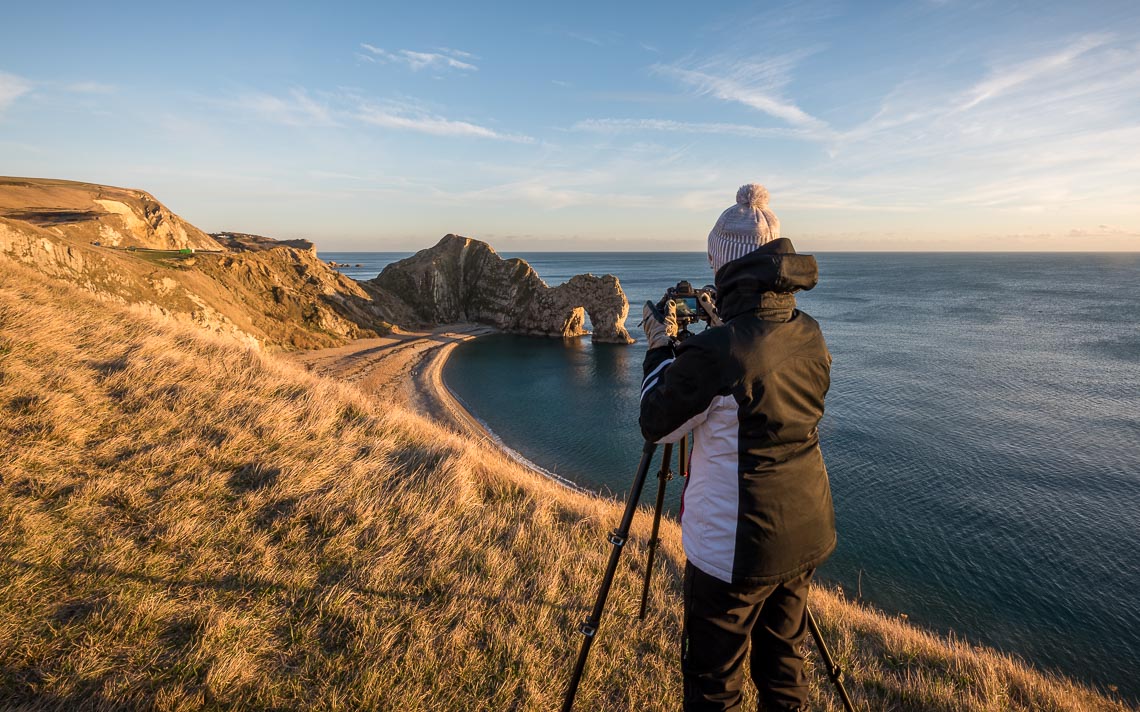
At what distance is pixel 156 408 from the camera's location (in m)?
6.43

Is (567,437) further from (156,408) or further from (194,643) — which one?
(194,643)

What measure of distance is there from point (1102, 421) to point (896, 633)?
2904cm

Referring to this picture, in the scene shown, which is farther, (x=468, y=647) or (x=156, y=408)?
(x=156, y=408)

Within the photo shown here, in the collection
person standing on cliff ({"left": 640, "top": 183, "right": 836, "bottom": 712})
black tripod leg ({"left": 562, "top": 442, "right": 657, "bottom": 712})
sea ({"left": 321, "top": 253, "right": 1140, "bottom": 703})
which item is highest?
person standing on cliff ({"left": 640, "top": 183, "right": 836, "bottom": 712})

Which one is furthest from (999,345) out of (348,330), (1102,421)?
(348,330)

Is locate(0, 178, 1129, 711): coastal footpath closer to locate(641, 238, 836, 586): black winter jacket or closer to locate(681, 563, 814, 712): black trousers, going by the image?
locate(681, 563, 814, 712): black trousers

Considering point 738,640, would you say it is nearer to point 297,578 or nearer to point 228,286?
point 297,578

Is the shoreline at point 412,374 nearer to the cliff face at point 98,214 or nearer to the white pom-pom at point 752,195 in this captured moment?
the cliff face at point 98,214

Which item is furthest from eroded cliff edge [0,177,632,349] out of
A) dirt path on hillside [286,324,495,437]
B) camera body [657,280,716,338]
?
camera body [657,280,716,338]

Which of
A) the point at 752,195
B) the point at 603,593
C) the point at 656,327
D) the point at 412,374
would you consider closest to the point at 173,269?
the point at 412,374

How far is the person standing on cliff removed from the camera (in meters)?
1.97

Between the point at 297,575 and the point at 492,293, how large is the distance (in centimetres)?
5728

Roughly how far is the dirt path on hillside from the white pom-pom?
20.4 m

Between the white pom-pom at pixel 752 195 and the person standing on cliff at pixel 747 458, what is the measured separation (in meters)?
0.19
